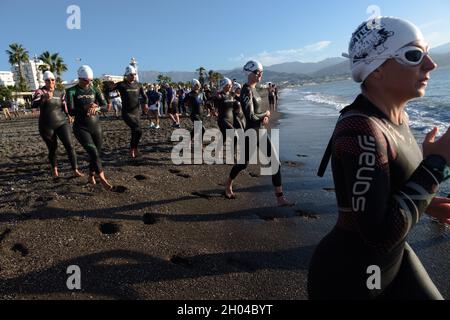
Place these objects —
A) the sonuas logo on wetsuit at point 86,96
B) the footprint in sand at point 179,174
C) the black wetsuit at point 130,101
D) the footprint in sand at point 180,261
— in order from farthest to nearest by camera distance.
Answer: the black wetsuit at point 130,101 → the footprint in sand at point 179,174 → the sonuas logo on wetsuit at point 86,96 → the footprint in sand at point 180,261

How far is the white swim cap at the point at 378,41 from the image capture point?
1524 millimetres

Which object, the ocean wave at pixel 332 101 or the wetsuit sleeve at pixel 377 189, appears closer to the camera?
the wetsuit sleeve at pixel 377 189

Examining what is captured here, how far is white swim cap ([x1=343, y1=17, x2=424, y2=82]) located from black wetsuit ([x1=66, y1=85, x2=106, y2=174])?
5.62 metres

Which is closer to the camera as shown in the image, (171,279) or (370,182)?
(370,182)

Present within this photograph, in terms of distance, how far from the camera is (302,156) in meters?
10.1

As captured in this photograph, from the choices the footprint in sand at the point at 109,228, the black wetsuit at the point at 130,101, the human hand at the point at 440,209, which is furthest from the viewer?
the black wetsuit at the point at 130,101

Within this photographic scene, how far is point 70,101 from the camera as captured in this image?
6.35 meters

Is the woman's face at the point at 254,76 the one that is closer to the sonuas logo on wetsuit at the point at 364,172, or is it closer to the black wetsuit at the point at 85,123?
the black wetsuit at the point at 85,123

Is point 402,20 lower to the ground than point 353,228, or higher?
higher

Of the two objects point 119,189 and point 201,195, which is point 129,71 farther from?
point 201,195

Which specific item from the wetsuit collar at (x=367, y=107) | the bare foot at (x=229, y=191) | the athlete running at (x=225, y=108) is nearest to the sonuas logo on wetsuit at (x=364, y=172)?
the wetsuit collar at (x=367, y=107)

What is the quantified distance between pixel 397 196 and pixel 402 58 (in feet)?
2.04
